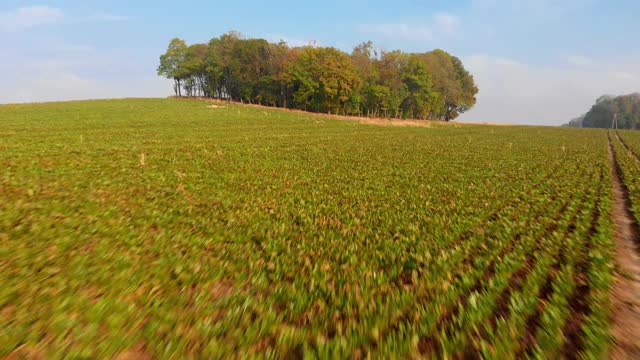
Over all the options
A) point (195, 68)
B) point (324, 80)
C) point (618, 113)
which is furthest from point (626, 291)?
point (618, 113)

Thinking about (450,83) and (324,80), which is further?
(450,83)

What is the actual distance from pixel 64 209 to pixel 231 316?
26.7 feet

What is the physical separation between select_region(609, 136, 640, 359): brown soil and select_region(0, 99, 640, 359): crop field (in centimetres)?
20

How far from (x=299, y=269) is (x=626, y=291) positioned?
6.49m

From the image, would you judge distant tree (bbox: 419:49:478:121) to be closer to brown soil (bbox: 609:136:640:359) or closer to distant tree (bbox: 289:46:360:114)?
distant tree (bbox: 289:46:360:114)

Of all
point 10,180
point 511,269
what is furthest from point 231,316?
point 10,180

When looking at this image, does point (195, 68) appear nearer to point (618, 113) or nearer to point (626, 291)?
point (626, 291)

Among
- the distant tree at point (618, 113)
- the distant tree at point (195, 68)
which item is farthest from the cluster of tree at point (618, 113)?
the distant tree at point (195, 68)

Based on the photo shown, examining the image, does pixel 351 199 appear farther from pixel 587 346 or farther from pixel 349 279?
pixel 587 346

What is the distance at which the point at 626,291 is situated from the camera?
235 inches

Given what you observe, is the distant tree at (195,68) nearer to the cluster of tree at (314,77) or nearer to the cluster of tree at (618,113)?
the cluster of tree at (314,77)

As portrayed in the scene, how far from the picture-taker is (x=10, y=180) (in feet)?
41.7

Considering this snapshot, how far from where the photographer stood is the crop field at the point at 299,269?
435cm

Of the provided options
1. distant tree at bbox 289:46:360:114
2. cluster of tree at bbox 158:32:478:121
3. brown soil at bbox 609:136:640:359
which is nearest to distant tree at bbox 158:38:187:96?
cluster of tree at bbox 158:32:478:121
